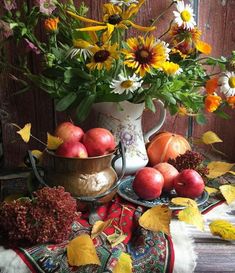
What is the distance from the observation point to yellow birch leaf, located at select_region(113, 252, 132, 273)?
460 millimetres

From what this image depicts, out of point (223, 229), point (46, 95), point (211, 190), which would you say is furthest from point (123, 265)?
point (46, 95)

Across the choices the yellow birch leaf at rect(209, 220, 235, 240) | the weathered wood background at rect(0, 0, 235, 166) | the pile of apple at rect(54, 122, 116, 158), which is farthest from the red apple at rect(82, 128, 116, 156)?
the weathered wood background at rect(0, 0, 235, 166)

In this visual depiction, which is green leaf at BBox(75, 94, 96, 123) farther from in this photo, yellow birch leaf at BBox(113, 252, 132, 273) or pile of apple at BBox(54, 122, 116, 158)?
yellow birch leaf at BBox(113, 252, 132, 273)

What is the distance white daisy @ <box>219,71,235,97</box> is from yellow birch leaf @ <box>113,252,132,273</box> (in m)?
0.40

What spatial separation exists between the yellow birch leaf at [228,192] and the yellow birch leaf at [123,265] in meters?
0.27

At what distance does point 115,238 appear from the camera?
0.53m

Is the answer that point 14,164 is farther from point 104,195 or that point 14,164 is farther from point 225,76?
point 225,76

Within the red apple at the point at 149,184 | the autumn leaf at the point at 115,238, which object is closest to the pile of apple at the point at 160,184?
the red apple at the point at 149,184

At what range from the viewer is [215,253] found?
500mm

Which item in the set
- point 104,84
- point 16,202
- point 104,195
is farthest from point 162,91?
point 16,202

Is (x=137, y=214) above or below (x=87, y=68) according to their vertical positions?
below

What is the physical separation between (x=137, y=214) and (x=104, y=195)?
0.21 feet

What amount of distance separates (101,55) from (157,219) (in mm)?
299

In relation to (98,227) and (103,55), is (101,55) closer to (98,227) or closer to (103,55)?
(103,55)
